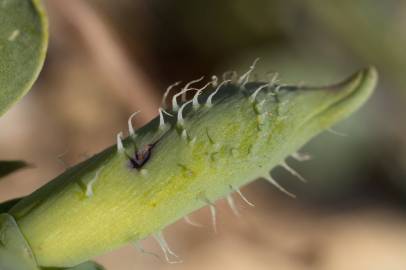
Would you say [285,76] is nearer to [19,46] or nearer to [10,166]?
[10,166]

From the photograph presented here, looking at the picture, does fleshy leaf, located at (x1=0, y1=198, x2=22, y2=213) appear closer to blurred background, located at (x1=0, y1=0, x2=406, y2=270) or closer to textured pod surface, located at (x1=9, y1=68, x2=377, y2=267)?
textured pod surface, located at (x1=9, y1=68, x2=377, y2=267)

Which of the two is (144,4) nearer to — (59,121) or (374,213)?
(59,121)

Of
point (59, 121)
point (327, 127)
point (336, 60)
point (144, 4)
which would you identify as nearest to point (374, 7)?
point (336, 60)

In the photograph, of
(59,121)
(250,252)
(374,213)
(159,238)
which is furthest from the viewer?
(374,213)

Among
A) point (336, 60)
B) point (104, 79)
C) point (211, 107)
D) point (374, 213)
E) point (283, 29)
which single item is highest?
point (211, 107)

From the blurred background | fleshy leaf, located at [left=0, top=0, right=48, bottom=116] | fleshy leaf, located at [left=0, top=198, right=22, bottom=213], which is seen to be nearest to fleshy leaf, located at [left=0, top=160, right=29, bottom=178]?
fleshy leaf, located at [left=0, top=198, right=22, bottom=213]

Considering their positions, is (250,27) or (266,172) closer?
(266,172)

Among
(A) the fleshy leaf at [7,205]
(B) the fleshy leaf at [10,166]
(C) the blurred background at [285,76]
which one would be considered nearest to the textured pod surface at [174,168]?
(A) the fleshy leaf at [7,205]
